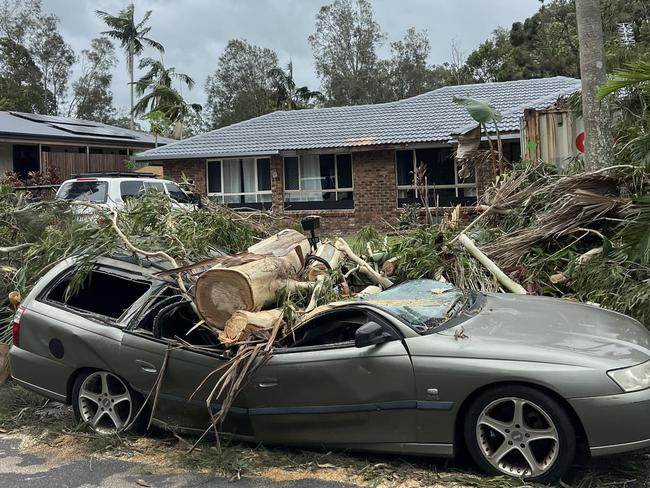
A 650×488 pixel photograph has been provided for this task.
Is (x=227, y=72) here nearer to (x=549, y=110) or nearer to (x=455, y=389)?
(x=549, y=110)

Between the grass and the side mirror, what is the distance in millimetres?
815

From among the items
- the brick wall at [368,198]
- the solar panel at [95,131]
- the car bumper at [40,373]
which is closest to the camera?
the car bumper at [40,373]

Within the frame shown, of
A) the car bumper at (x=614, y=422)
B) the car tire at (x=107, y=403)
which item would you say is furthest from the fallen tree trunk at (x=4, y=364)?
the car bumper at (x=614, y=422)

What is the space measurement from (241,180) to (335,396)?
1918 centimetres

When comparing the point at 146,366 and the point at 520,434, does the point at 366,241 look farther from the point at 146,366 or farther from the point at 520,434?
the point at 520,434

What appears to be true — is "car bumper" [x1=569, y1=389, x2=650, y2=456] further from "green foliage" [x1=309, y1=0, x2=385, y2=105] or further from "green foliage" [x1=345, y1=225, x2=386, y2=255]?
"green foliage" [x1=309, y1=0, x2=385, y2=105]

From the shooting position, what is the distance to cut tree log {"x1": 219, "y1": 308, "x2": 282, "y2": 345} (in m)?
4.50

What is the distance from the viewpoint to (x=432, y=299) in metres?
4.80

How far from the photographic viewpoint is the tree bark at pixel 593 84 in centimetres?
805

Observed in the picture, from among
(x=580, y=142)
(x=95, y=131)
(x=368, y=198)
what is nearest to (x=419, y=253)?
(x=580, y=142)

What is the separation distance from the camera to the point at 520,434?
377 cm

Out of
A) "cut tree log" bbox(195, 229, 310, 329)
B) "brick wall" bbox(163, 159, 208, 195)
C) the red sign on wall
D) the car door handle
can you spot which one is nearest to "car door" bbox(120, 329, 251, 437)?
the car door handle

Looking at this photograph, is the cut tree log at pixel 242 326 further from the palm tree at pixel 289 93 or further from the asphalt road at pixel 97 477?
the palm tree at pixel 289 93

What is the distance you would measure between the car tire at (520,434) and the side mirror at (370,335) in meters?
0.67
